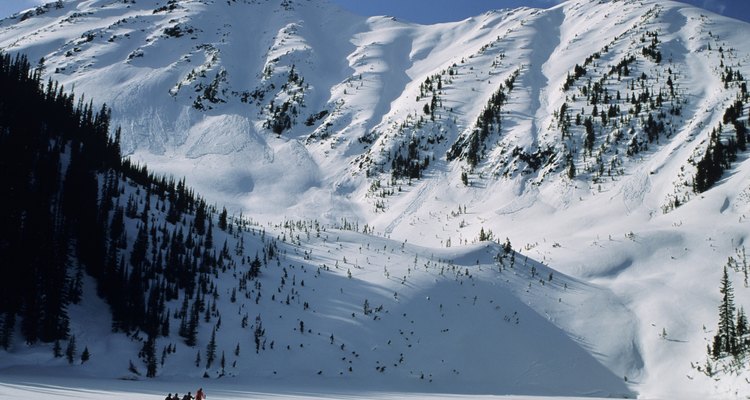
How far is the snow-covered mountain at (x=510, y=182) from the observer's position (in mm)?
54719

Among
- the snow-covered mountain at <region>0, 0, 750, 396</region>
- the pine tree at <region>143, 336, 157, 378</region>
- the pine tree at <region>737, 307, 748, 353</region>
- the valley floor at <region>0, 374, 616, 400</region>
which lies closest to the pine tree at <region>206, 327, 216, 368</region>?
the valley floor at <region>0, 374, 616, 400</region>

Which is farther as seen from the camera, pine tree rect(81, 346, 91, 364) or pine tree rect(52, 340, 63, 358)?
pine tree rect(81, 346, 91, 364)

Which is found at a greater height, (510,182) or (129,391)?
(129,391)

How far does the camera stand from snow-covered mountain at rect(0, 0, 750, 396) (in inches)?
2154

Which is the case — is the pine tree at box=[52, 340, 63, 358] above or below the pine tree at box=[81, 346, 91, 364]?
above

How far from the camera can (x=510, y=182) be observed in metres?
122

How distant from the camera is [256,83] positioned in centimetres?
19962

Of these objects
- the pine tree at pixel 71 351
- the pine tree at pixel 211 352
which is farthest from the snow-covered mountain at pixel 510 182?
the pine tree at pixel 71 351

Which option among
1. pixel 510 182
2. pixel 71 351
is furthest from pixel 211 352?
pixel 510 182

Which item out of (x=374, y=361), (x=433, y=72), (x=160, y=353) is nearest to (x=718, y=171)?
(x=374, y=361)

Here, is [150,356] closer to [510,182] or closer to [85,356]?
[85,356]

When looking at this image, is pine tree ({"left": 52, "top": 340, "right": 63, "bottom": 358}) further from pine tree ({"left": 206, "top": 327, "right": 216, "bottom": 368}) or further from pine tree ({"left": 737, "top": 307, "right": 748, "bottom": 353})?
pine tree ({"left": 737, "top": 307, "right": 748, "bottom": 353})

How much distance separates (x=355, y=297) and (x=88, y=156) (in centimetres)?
4020

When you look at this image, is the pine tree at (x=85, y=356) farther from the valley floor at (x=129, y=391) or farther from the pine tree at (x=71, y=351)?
the valley floor at (x=129, y=391)
